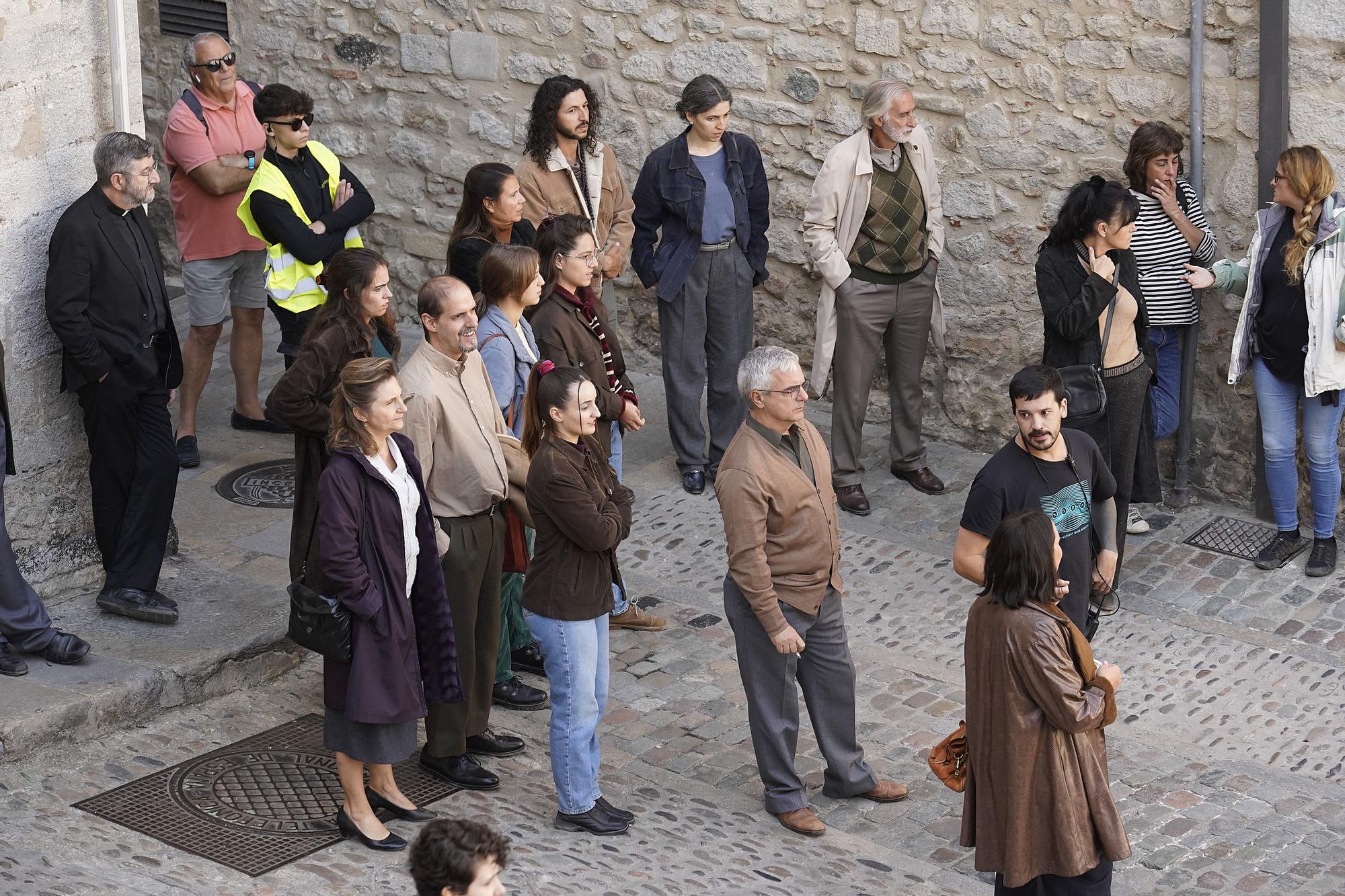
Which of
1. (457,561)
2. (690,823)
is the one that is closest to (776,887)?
(690,823)

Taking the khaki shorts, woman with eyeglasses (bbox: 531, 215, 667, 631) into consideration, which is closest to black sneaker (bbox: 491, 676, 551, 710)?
woman with eyeglasses (bbox: 531, 215, 667, 631)

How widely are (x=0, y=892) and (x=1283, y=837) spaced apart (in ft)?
13.6

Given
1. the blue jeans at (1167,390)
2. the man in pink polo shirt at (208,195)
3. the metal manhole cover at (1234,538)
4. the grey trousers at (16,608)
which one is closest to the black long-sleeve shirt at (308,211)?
the man in pink polo shirt at (208,195)

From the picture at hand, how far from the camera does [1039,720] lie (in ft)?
15.9

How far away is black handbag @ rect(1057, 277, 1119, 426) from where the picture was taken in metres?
7.07

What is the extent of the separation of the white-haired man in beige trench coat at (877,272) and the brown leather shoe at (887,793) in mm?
2458

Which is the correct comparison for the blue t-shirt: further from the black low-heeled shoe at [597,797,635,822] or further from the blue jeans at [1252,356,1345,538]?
the black low-heeled shoe at [597,797,635,822]

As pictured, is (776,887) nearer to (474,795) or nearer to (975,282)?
(474,795)

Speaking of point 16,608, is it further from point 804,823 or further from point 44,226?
point 804,823

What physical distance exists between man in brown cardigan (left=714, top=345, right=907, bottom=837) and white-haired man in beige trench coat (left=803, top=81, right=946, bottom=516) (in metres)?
2.56

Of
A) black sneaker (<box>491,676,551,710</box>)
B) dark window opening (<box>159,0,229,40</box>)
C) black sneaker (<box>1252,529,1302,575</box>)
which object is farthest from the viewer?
dark window opening (<box>159,0,229,40</box>)

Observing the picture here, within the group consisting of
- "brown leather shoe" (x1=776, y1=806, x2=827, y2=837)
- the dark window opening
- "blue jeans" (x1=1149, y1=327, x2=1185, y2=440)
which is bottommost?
"brown leather shoe" (x1=776, y1=806, x2=827, y2=837)

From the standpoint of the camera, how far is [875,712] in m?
6.95

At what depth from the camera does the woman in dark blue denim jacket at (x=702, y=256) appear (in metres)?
8.51
